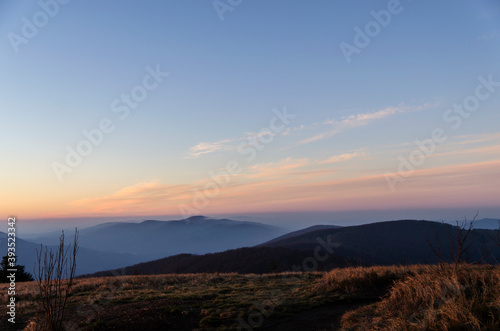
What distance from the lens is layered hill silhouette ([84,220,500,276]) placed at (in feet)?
207

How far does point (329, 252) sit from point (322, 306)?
251 feet

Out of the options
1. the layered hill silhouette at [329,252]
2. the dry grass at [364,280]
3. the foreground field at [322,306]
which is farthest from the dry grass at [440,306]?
the layered hill silhouette at [329,252]

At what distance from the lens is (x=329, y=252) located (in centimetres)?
8131

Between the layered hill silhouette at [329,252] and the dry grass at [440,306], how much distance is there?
2434cm

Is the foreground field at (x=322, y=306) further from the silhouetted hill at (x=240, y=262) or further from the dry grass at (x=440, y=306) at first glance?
the silhouetted hill at (x=240, y=262)

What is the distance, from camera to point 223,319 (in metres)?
8.85

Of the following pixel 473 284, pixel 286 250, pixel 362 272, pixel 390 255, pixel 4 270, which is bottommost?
pixel 390 255

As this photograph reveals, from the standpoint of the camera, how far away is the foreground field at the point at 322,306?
19.4ft

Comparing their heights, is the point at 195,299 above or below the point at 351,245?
above

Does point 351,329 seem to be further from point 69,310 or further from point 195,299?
point 69,310

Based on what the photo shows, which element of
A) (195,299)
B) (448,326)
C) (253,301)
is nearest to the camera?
(448,326)

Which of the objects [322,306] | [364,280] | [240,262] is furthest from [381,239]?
[322,306]

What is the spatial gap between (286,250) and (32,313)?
67.8 m

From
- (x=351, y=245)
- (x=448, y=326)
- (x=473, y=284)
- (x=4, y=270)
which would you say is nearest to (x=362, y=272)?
(x=473, y=284)
